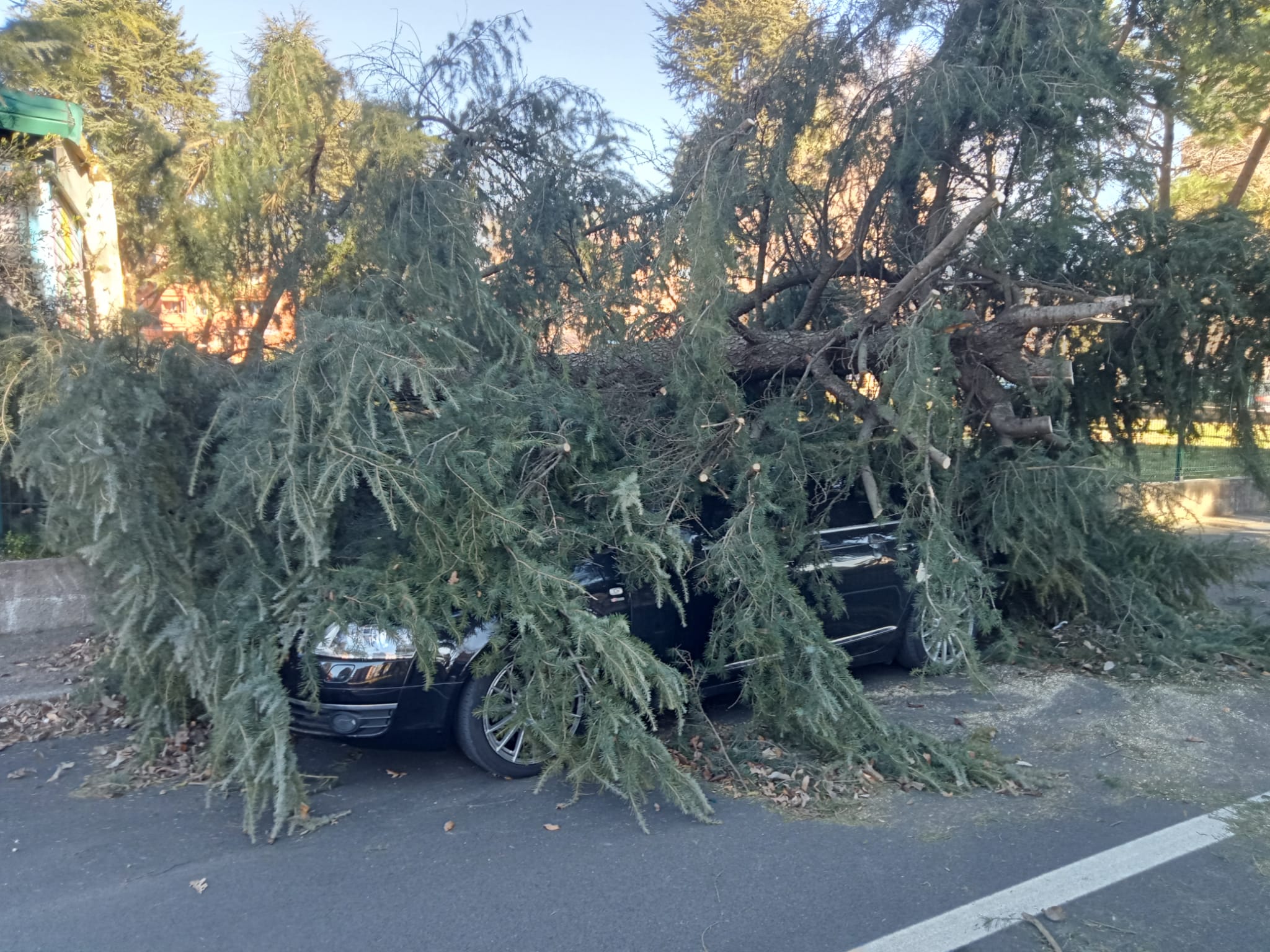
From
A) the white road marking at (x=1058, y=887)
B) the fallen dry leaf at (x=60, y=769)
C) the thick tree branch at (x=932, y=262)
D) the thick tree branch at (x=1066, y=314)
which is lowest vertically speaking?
the white road marking at (x=1058, y=887)

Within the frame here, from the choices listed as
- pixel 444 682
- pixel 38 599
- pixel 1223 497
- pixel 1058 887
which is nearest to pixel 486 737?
pixel 444 682

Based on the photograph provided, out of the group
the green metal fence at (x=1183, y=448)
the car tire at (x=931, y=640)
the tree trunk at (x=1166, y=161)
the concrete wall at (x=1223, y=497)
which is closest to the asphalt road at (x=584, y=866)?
the car tire at (x=931, y=640)

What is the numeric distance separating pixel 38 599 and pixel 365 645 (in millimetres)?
4539

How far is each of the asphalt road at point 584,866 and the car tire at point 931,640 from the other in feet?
2.38

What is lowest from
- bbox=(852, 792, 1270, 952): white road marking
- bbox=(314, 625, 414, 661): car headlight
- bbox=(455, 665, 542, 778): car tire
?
bbox=(852, 792, 1270, 952): white road marking

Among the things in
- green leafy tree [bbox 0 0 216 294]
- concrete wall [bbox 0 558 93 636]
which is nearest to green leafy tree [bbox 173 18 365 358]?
green leafy tree [bbox 0 0 216 294]

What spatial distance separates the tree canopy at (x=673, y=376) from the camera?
15.8 ft

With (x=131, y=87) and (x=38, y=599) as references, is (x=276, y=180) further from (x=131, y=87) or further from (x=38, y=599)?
(x=131, y=87)

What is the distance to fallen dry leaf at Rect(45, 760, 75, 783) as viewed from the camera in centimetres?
518

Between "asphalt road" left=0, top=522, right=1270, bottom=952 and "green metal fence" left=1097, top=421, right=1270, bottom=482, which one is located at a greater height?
"green metal fence" left=1097, top=421, right=1270, bottom=482

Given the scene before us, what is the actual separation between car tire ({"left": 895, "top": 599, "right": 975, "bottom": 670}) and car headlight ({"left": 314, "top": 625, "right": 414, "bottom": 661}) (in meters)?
2.88

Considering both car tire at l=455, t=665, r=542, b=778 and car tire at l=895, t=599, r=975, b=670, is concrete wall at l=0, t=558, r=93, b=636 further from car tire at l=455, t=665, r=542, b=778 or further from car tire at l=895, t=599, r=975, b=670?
car tire at l=895, t=599, r=975, b=670

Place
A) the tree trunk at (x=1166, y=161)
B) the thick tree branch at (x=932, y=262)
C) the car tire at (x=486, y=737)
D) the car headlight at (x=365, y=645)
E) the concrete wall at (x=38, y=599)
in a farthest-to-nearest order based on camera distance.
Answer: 1. the tree trunk at (x=1166, y=161)
2. the concrete wall at (x=38, y=599)
3. the thick tree branch at (x=932, y=262)
4. the car tire at (x=486, y=737)
5. the car headlight at (x=365, y=645)

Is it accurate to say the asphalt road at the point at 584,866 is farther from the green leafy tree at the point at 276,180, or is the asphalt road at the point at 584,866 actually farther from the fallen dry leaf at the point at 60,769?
the green leafy tree at the point at 276,180
